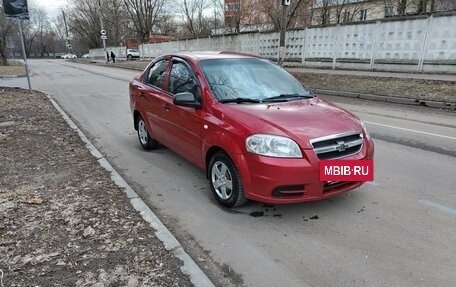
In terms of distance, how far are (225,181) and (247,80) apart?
142 cm

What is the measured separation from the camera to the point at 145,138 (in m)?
6.55

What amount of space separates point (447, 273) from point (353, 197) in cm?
152

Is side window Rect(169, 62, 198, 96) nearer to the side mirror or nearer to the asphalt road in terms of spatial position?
the side mirror

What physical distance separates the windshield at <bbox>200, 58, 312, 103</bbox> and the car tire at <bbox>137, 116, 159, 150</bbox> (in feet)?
6.77

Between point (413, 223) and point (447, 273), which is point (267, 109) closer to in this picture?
point (413, 223)

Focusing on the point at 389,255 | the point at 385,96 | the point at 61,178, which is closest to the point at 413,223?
the point at 389,255

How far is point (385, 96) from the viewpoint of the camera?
12312mm

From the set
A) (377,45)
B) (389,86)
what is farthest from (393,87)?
(377,45)

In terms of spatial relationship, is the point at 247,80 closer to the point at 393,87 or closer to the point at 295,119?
the point at 295,119

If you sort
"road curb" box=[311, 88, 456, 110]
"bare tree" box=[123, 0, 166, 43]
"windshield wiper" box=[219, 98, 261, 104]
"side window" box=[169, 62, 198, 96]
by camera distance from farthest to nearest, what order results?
1. "bare tree" box=[123, 0, 166, 43]
2. "road curb" box=[311, 88, 456, 110]
3. "side window" box=[169, 62, 198, 96]
4. "windshield wiper" box=[219, 98, 261, 104]

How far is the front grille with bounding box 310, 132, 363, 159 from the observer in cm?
361

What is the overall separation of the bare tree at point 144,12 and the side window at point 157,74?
51.9 meters

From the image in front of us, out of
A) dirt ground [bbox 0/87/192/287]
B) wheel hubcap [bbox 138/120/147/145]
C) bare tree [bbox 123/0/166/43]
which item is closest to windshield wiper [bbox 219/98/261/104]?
dirt ground [bbox 0/87/192/287]

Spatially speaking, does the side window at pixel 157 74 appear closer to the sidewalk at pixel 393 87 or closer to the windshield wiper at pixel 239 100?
the windshield wiper at pixel 239 100
